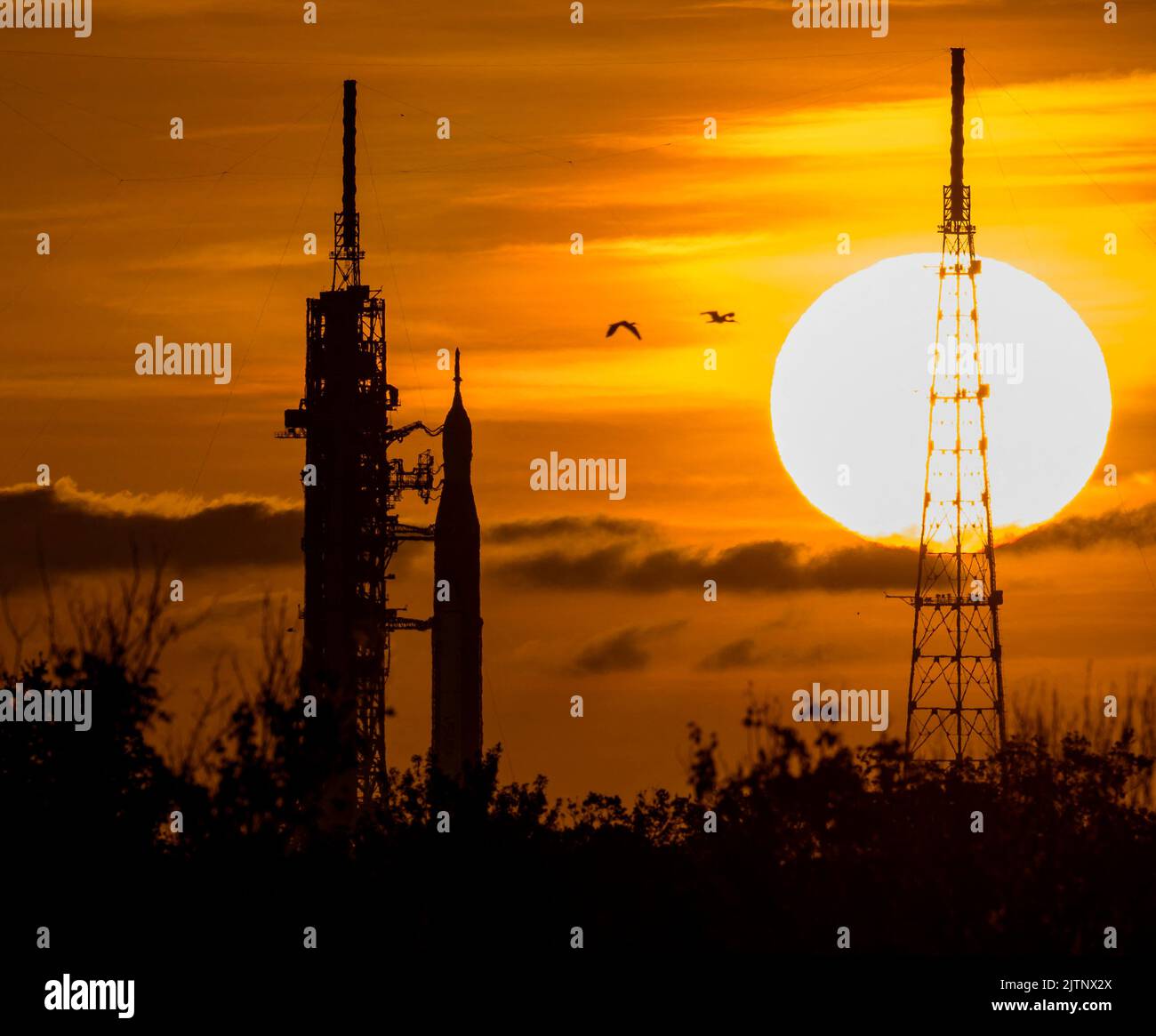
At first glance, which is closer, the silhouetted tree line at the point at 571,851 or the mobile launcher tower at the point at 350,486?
the silhouetted tree line at the point at 571,851

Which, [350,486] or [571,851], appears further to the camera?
[350,486]

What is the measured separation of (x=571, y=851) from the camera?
65.9 m

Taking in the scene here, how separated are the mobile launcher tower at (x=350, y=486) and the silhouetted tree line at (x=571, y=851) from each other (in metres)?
32.2

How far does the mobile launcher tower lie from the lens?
10200 cm

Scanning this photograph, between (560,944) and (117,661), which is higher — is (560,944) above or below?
below

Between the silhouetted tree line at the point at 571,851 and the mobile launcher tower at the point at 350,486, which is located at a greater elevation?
the mobile launcher tower at the point at 350,486

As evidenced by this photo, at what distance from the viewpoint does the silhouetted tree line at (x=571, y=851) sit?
41.6 meters

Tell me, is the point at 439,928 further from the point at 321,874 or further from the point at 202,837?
the point at 202,837

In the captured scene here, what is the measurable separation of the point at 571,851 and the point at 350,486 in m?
41.1

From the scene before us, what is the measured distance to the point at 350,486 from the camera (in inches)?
4112

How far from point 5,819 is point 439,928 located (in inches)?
708

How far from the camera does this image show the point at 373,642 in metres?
104
